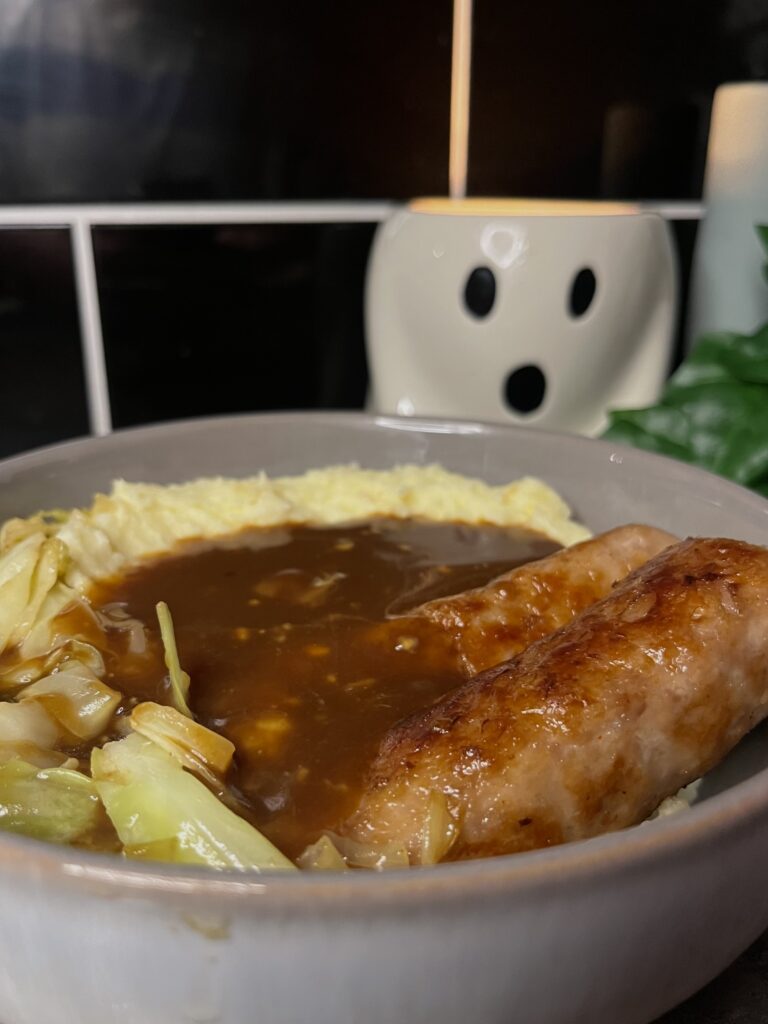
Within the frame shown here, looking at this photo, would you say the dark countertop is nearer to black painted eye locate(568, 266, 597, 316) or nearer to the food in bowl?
the food in bowl

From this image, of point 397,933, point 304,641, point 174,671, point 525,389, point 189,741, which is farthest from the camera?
point 525,389

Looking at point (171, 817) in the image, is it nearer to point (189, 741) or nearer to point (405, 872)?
point (189, 741)

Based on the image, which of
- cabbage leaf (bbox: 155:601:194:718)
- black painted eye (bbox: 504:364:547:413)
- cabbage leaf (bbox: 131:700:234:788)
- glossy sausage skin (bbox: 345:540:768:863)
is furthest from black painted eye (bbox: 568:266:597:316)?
cabbage leaf (bbox: 131:700:234:788)

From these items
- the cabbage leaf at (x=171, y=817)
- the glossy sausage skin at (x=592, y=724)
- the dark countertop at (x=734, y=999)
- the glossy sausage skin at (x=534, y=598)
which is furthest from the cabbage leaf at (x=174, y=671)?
the dark countertop at (x=734, y=999)

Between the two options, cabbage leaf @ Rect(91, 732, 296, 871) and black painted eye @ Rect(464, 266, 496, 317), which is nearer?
cabbage leaf @ Rect(91, 732, 296, 871)

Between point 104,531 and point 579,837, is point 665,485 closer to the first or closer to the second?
point 579,837

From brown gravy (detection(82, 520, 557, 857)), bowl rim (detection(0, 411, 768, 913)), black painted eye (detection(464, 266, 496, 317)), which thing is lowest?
brown gravy (detection(82, 520, 557, 857))

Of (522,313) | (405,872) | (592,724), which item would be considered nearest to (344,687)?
(592,724)

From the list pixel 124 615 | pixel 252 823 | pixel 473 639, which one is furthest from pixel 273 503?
pixel 252 823
